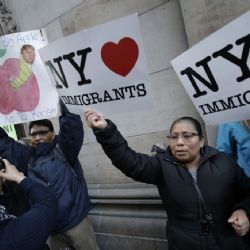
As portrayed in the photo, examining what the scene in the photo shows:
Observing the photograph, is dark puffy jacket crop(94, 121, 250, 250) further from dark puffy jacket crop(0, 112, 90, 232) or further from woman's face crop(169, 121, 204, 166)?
dark puffy jacket crop(0, 112, 90, 232)

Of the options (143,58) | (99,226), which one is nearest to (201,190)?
(143,58)

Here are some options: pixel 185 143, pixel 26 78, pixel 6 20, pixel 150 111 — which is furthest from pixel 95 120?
pixel 6 20

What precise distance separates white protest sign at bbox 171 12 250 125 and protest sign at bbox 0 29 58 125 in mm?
1165

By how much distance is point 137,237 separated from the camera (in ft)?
12.9

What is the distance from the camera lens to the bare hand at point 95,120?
88.4 inches

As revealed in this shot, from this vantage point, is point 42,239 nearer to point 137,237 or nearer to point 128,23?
point 128,23

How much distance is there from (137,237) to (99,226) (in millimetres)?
554

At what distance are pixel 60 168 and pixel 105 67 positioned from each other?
1178 mm

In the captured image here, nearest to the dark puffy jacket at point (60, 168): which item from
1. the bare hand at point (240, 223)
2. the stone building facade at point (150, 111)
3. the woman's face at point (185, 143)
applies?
the stone building facade at point (150, 111)

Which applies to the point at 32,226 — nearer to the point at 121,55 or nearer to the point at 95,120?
the point at 95,120

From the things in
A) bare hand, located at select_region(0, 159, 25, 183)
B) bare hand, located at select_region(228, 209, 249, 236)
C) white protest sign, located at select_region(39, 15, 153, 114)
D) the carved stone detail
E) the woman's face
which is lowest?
bare hand, located at select_region(228, 209, 249, 236)

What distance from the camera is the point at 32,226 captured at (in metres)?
1.76

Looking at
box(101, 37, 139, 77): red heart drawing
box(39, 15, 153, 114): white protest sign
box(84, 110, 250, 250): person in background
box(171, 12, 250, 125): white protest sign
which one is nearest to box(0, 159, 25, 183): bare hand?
box(84, 110, 250, 250): person in background

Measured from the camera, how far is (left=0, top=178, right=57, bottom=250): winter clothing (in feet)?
5.54
